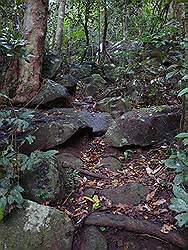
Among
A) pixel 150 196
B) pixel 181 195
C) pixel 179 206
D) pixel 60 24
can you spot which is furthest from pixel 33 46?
pixel 179 206

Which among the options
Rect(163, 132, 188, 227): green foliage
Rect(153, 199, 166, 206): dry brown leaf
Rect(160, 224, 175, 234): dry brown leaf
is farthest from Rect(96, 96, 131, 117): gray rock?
Rect(163, 132, 188, 227): green foliage

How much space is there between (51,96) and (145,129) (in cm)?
209

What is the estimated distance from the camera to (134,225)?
347 centimetres

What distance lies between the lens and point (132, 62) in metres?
7.66

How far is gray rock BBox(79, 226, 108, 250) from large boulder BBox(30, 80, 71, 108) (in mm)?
3178

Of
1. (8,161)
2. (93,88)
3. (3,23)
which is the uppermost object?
(3,23)

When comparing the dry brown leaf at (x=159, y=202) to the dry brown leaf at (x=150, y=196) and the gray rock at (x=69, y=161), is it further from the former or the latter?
the gray rock at (x=69, y=161)

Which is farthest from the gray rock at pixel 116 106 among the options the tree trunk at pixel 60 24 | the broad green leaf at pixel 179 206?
the broad green leaf at pixel 179 206

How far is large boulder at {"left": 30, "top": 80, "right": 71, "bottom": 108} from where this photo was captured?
242 inches

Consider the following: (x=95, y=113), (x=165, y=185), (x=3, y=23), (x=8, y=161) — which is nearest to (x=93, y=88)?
(x=95, y=113)

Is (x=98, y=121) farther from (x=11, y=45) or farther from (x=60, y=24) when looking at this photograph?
(x=60, y=24)

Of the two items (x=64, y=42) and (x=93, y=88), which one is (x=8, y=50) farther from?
(x=64, y=42)

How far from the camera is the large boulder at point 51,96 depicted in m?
6.16

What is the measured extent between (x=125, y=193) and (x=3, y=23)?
5.71 metres
